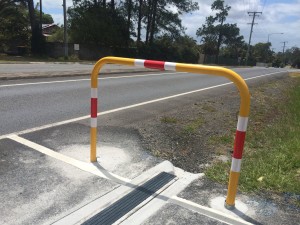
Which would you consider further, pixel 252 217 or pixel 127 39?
pixel 127 39

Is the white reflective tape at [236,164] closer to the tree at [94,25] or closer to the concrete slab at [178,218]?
the concrete slab at [178,218]

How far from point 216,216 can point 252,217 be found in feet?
1.14

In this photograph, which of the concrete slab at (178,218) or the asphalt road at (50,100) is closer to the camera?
the concrete slab at (178,218)

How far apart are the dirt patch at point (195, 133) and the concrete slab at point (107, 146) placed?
29 centimetres

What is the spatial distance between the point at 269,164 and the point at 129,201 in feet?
7.08

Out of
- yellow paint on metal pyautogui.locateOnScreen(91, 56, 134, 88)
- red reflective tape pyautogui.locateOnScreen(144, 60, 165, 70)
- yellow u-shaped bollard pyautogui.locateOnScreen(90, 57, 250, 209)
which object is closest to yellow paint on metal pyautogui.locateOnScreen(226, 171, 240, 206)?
yellow u-shaped bollard pyautogui.locateOnScreen(90, 57, 250, 209)

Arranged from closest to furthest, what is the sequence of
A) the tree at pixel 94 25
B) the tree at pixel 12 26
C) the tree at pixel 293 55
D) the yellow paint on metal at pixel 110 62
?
the yellow paint on metal at pixel 110 62, the tree at pixel 12 26, the tree at pixel 94 25, the tree at pixel 293 55

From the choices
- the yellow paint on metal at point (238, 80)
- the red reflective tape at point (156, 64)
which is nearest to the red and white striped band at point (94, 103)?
the red reflective tape at point (156, 64)

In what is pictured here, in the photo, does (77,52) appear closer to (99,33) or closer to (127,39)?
(99,33)

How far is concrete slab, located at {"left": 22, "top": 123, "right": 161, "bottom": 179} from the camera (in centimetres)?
439

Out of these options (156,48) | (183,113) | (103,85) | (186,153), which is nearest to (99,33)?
(156,48)

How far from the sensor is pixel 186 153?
5152mm

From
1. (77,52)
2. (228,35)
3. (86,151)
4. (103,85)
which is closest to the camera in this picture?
(86,151)

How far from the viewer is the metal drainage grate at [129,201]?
3152mm
